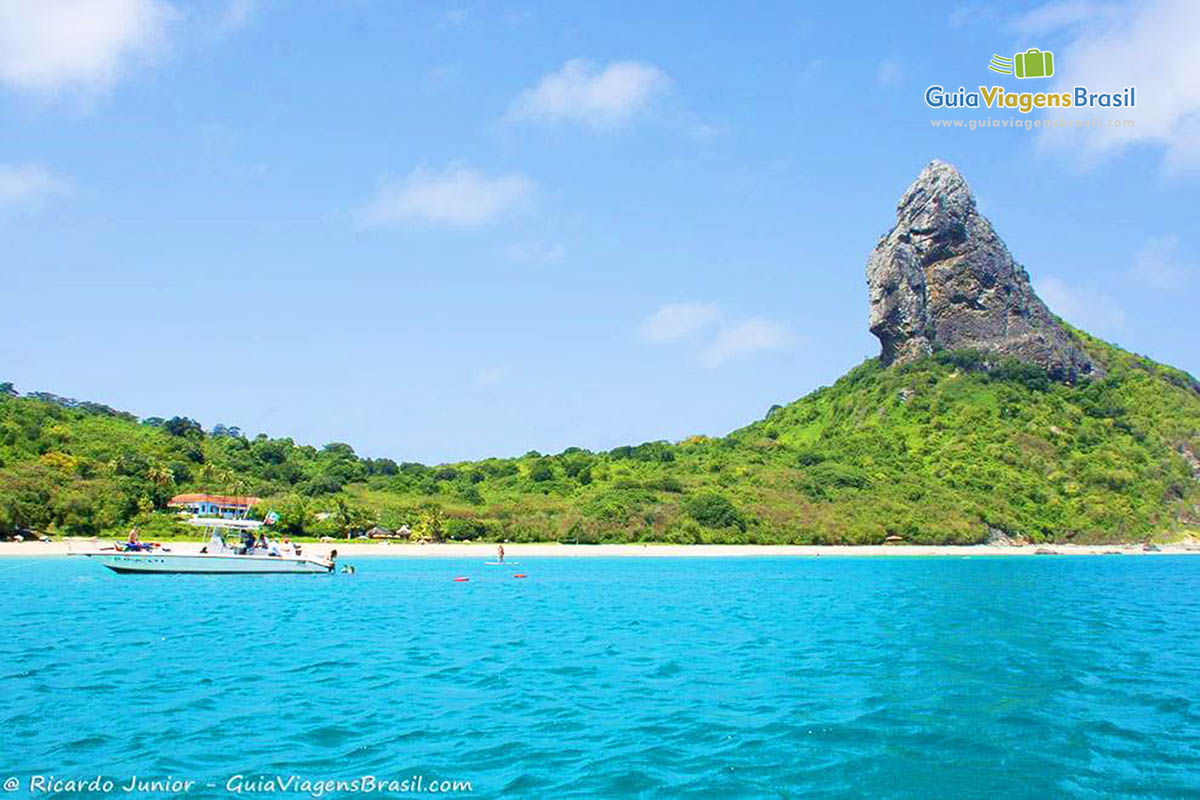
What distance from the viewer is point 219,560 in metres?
52.7

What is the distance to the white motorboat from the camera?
168 feet

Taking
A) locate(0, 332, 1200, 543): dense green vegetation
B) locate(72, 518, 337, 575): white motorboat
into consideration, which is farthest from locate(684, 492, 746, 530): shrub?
locate(72, 518, 337, 575): white motorboat

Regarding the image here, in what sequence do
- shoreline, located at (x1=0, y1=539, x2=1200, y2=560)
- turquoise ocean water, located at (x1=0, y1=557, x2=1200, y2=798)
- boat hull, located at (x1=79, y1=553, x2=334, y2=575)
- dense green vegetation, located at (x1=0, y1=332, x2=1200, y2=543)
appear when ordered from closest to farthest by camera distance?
turquoise ocean water, located at (x1=0, y1=557, x2=1200, y2=798), boat hull, located at (x1=79, y1=553, x2=334, y2=575), shoreline, located at (x1=0, y1=539, x2=1200, y2=560), dense green vegetation, located at (x1=0, y1=332, x2=1200, y2=543)

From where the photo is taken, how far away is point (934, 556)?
100 metres

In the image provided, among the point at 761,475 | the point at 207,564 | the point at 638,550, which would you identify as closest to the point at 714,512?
the point at 638,550

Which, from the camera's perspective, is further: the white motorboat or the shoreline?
the shoreline

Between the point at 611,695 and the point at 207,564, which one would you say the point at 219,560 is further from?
the point at 611,695

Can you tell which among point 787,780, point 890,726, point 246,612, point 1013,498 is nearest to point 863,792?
point 787,780

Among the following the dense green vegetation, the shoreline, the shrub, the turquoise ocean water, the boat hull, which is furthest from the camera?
the shrub

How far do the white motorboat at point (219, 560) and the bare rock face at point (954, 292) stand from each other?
414 ft

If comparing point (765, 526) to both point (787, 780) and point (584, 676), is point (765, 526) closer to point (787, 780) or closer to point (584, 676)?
point (584, 676)

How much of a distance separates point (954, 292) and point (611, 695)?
153512mm

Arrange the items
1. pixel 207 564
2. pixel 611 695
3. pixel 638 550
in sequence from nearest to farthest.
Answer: pixel 611 695 → pixel 207 564 → pixel 638 550

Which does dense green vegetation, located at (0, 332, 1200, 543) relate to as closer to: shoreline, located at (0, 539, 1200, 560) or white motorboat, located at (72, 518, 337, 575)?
shoreline, located at (0, 539, 1200, 560)
